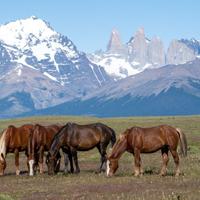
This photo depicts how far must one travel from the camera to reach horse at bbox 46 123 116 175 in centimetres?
2973

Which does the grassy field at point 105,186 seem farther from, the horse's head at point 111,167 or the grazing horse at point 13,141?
the grazing horse at point 13,141

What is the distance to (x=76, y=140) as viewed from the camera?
2986 centimetres

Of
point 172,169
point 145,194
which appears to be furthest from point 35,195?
point 172,169

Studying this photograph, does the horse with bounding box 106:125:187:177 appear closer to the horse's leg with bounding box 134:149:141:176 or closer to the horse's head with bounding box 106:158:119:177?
the horse's leg with bounding box 134:149:141:176

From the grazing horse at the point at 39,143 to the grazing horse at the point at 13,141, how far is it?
69 cm

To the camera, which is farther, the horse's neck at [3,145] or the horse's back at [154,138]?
the horse's neck at [3,145]

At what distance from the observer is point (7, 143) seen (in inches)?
1205

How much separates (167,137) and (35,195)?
726 cm

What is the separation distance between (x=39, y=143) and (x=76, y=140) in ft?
6.86

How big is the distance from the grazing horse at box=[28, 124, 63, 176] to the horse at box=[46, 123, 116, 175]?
84 cm

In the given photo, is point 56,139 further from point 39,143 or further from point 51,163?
point 39,143

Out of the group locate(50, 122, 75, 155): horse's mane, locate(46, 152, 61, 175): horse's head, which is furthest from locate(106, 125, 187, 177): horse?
locate(46, 152, 61, 175): horse's head

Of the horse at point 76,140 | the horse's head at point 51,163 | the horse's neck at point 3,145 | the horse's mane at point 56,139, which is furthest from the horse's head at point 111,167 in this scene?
the horse's neck at point 3,145

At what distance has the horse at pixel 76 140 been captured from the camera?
2973cm
